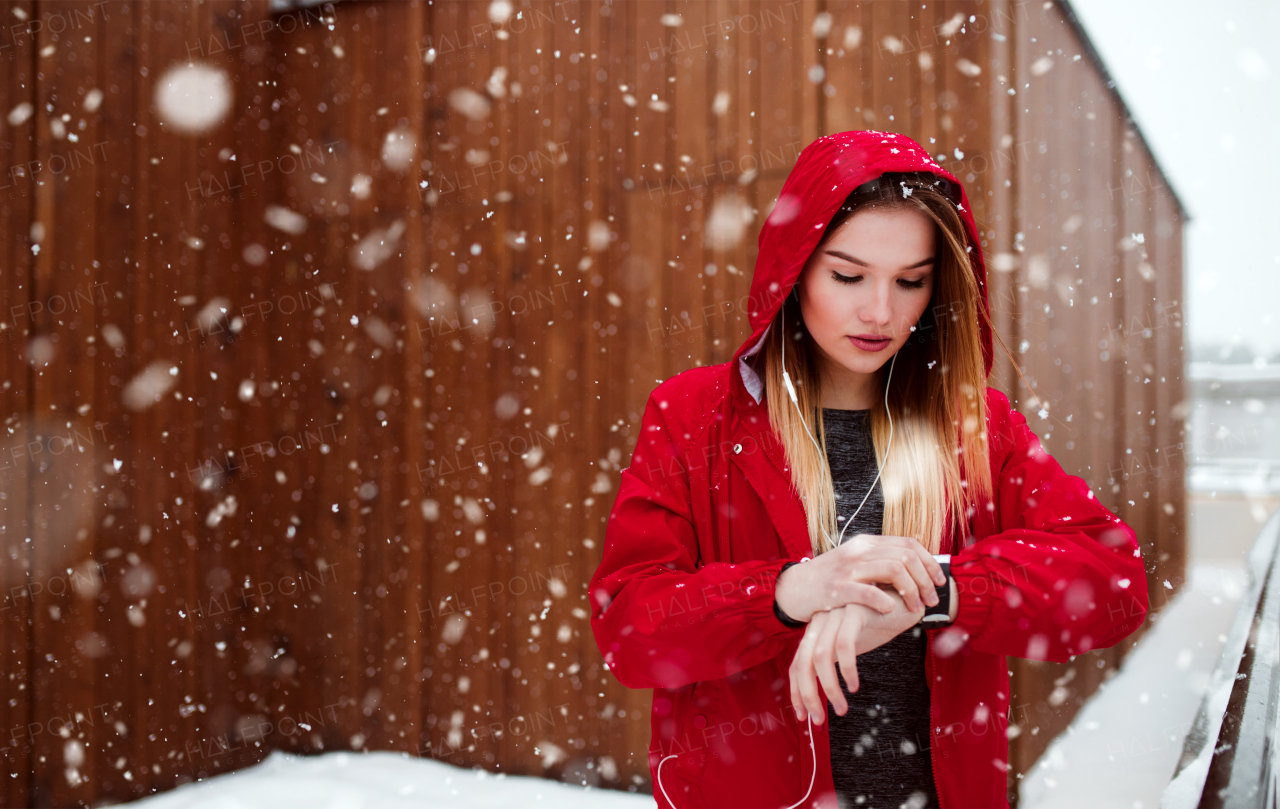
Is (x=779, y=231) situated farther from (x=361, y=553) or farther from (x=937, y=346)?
(x=361, y=553)

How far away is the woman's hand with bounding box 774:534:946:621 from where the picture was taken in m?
0.84

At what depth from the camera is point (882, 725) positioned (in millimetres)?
1070

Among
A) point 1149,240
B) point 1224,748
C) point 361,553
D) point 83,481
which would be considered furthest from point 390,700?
point 1149,240

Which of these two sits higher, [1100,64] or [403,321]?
[1100,64]

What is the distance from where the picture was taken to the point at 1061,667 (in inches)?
105

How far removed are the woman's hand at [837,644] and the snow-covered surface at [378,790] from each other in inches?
84.3

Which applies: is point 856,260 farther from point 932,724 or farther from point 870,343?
point 932,724

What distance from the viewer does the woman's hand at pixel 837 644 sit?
83 centimetres

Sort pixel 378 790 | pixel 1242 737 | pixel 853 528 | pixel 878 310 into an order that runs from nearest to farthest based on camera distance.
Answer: pixel 1242 737, pixel 878 310, pixel 853 528, pixel 378 790

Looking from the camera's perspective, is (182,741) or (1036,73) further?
(182,741)

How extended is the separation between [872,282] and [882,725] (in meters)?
0.62

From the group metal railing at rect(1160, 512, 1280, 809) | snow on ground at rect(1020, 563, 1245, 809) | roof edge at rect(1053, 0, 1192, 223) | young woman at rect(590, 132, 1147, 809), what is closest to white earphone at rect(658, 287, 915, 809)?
young woman at rect(590, 132, 1147, 809)

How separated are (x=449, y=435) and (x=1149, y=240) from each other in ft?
14.4

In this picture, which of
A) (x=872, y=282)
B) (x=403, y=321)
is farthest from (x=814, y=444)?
(x=403, y=321)
